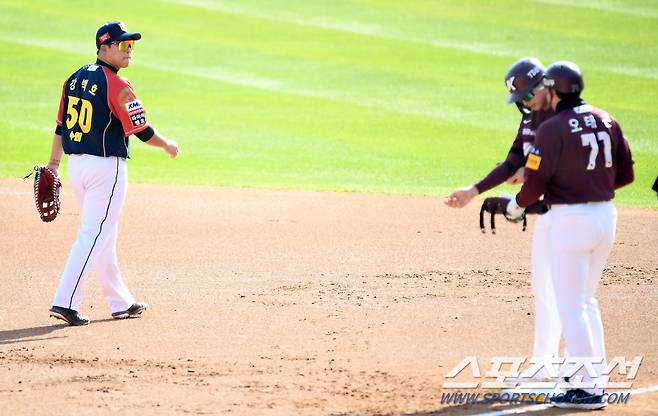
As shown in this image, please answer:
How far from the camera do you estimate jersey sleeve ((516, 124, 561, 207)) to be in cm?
509

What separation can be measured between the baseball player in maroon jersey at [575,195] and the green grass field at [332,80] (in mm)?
7077

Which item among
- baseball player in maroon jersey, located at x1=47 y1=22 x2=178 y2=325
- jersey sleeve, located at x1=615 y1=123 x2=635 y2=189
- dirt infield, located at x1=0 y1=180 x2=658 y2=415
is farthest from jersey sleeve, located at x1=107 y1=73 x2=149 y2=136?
jersey sleeve, located at x1=615 y1=123 x2=635 y2=189

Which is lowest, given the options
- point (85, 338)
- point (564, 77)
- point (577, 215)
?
point (85, 338)

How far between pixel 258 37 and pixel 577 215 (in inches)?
605

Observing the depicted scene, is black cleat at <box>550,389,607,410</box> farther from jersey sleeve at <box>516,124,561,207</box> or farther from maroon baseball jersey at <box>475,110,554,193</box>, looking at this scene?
maroon baseball jersey at <box>475,110,554,193</box>

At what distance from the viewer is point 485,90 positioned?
55.8ft

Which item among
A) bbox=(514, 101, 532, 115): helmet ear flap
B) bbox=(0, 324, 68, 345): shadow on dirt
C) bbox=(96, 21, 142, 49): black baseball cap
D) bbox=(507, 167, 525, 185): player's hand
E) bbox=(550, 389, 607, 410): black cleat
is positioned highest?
bbox=(96, 21, 142, 49): black baseball cap

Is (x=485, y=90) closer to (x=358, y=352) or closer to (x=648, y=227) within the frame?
(x=648, y=227)

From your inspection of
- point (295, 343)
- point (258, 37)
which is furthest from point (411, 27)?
point (295, 343)

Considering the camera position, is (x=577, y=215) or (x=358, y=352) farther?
(x=358, y=352)

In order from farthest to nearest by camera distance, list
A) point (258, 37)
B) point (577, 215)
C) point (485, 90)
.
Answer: point (258, 37), point (485, 90), point (577, 215)

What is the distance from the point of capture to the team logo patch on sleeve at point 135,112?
6758 mm

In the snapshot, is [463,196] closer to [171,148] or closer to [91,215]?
[171,148]

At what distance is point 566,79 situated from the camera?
203 inches
